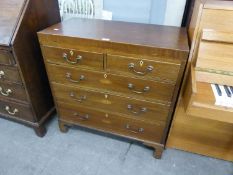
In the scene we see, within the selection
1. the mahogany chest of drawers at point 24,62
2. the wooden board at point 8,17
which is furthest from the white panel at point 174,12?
the wooden board at point 8,17

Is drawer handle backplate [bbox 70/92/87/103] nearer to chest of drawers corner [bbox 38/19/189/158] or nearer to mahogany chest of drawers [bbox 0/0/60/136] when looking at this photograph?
chest of drawers corner [bbox 38/19/189/158]

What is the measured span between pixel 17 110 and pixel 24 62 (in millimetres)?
435

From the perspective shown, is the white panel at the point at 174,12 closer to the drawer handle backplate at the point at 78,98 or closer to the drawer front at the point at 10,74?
the drawer handle backplate at the point at 78,98

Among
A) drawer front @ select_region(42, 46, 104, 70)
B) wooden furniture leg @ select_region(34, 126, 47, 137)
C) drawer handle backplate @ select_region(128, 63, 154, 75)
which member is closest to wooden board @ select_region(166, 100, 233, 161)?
drawer handle backplate @ select_region(128, 63, 154, 75)

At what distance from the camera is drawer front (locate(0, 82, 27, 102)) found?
4.32ft

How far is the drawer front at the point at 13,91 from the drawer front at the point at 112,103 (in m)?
0.22

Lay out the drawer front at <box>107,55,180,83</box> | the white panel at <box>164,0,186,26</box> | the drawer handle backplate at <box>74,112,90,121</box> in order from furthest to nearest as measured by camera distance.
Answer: the drawer handle backplate at <box>74,112,90,121</box> < the white panel at <box>164,0,186,26</box> < the drawer front at <box>107,55,180,83</box>

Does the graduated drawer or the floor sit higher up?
the graduated drawer

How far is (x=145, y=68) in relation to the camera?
3.36 feet

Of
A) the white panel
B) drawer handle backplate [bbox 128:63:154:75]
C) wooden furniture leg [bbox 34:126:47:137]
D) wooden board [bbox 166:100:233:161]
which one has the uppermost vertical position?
the white panel

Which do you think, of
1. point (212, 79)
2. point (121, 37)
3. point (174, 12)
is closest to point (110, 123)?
point (121, 37)

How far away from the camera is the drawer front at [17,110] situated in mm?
1413

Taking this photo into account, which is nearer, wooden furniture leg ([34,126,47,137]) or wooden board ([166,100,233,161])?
wooden board ([166,100,233,161])

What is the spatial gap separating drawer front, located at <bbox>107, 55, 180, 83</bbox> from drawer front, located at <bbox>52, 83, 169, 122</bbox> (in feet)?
0.63
